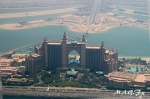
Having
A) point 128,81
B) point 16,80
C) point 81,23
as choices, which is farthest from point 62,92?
point 81,23

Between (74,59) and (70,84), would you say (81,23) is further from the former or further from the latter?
(70,84)

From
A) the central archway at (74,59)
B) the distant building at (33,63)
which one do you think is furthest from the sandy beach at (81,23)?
the distant building at (33,63)

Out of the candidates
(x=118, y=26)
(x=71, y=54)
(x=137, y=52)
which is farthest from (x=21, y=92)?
(x=118, y=26)

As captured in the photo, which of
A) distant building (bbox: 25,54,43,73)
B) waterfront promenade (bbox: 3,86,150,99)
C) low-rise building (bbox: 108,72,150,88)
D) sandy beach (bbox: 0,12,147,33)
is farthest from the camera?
sandy beach (bbox: 0,12,147,33)

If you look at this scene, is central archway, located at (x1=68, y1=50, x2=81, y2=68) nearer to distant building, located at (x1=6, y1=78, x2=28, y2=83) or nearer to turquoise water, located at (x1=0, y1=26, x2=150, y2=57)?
turquoise water, located at (x1=0, y1=26, x2=150, y2=57)

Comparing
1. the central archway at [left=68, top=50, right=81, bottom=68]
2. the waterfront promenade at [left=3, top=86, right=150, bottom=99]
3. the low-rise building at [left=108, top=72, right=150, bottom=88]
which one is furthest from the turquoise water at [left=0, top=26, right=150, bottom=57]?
the waterfront promenade at [left=3, top=86, right=150, bottom=99]

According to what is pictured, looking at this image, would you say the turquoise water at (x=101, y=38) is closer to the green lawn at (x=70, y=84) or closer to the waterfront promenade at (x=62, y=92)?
the green lawn at (x=70, y=84)
